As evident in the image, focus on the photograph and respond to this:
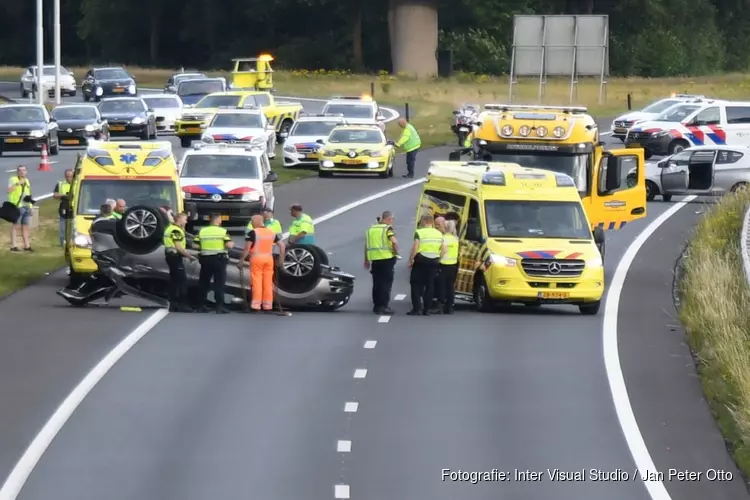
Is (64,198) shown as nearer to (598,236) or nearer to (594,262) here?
(598,236)

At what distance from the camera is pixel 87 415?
1688cm

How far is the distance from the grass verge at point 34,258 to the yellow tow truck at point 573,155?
25.7 ft

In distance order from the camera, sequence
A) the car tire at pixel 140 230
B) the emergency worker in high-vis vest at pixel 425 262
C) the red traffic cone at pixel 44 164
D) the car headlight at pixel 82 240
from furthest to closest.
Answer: the red traffic cone at pixel 44 164, the car headlight at pixel 82 240, the car tire at pixel 140 230, the emergency worker in high-vis vest at pixel 425 262

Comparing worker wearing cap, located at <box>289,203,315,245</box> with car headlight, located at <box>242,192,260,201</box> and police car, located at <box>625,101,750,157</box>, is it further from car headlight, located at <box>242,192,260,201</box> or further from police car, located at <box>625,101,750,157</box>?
police car, located at <box>625,101,750,157</box>

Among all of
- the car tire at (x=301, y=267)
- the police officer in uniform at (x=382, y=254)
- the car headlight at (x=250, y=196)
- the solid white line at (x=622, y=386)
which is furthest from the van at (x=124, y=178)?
the solid white line at (x=622, y=386)

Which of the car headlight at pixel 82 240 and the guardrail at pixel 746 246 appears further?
the car headlight at pixel 82 240

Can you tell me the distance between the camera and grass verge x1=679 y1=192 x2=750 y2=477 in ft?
55.1

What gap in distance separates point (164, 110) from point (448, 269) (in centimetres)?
3759

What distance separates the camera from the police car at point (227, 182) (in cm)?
3450

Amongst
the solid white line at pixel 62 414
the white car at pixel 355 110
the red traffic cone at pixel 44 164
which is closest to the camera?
the solid white line at pixel 62 414

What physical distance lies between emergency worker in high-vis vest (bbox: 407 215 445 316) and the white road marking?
32.8 feet

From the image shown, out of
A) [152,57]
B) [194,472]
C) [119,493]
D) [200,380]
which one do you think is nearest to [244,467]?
[194,472]

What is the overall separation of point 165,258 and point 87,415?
7.50 meters

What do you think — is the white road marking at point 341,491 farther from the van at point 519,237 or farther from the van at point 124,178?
the van at point 124,178
